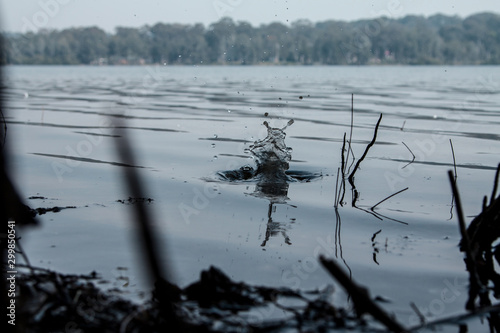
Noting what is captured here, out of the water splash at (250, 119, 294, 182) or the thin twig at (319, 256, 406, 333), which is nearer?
the thin twig at (319, 256, 406, 333)

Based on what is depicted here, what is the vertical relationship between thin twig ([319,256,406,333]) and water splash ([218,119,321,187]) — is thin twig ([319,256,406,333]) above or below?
above

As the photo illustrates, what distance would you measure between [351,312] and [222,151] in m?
8.97

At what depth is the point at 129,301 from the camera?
4094mm

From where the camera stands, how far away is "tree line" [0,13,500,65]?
220 feet

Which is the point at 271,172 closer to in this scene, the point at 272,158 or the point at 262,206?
the point at 272,158

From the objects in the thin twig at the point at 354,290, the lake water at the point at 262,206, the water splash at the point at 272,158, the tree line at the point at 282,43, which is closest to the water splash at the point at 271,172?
the water splash at the point at 272,158

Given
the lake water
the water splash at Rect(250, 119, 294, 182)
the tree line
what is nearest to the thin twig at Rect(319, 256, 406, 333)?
the lake water

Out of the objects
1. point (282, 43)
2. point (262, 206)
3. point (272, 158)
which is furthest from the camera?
point (282, 43)

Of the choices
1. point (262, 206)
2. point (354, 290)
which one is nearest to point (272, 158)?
point (262, 206)

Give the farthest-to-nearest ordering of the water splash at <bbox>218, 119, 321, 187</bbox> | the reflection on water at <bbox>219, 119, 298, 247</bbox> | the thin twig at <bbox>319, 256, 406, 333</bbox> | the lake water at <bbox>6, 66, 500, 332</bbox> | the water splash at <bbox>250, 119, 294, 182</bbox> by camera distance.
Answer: the water splash at <bbox>250, 119, 294, 182</bbox> < the water splash at <bbox>218, 119, 321, 187</bbox> < the reflection on water at <bbox>219, 119, 298, 247</bbox> < the lake water at <bbox>6, 66, 500, 332</bbox> < the thin twig at <bbox>319, 256, 406, 333</bbox>

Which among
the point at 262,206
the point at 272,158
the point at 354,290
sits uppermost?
the point at 354,290

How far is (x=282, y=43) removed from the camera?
2594 inches

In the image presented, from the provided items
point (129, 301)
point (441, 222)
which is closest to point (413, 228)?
point (441, 222)

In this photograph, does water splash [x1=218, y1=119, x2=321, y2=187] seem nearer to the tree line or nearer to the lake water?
the lake water
